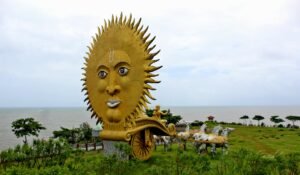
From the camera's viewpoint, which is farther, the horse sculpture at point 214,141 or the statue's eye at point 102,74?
the horse sculpture at point 214,141

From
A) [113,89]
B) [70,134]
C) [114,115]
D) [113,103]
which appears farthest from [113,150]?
[70,134]

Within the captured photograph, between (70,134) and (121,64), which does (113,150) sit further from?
(70,134)

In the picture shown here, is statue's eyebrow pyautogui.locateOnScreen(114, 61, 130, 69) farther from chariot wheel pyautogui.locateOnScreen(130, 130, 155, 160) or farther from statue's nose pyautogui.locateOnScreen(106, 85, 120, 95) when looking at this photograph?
chariot wheel pyautogui.locateOnScreen(130, 130, 155, 160)

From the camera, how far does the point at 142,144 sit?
1794 centimetres

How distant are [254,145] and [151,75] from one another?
35.3 feet

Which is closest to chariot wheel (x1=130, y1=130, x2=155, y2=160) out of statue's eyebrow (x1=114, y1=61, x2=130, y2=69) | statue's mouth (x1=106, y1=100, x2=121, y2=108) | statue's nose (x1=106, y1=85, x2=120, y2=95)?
statue's mouth (x1=106, y1=100, x2=121, y2=108)

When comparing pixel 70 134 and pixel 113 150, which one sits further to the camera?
pixel 70 134

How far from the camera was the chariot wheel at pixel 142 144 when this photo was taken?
57.1 ft

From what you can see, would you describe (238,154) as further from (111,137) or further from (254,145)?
(254,145)

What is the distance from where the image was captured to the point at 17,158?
16078mm

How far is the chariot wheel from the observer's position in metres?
17.4

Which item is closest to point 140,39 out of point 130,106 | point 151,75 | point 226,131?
point 151,75

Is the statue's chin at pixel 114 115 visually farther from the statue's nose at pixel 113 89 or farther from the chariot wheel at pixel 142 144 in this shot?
the chariot wheel at pixel 142 144

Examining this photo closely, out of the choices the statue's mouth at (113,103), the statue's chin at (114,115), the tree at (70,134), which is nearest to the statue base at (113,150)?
the statue's chin at (114,115)
